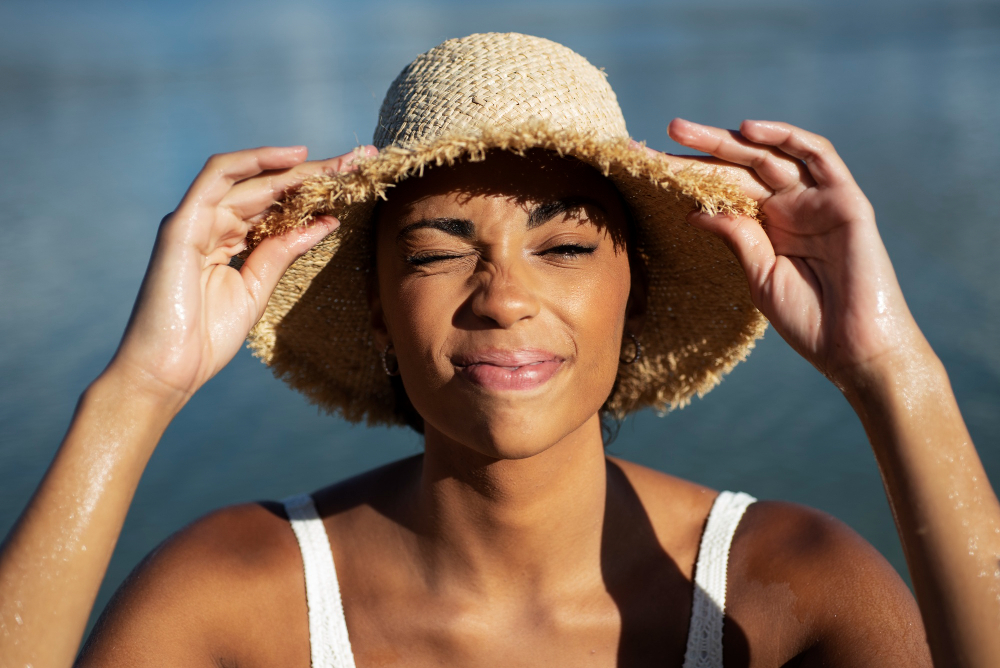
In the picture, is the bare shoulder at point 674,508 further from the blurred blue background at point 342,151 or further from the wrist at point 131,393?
the blurred blue background at point 342,151

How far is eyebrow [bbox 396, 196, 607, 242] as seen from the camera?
191 cm

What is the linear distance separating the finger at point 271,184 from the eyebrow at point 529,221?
0.19 m

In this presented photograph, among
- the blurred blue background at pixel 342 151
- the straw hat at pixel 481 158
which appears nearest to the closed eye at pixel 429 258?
the straw hat at pixel 481 158

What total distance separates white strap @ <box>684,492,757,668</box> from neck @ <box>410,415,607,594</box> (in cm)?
25

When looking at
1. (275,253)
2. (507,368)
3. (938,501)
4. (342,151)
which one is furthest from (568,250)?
(342,151)

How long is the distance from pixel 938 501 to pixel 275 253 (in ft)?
4.55

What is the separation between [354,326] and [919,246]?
5014 millimetres

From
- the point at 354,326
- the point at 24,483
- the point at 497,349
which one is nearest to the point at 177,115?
the point at 24,483

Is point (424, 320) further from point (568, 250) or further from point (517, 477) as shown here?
point (517, 477)

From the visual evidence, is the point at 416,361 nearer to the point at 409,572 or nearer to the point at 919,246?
the point at 409,572

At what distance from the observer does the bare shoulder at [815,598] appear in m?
1.92

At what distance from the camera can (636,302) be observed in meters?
2.40

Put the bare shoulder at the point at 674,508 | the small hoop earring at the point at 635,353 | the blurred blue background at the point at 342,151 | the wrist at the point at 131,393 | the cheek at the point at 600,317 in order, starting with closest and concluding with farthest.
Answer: the wrist at the point at 131,393
the cheek at the point at 600,317
the bare shoulder at the point at 674,508
the small hoop earring at the point at 635,353
the blurred blue background at the point at 342,151

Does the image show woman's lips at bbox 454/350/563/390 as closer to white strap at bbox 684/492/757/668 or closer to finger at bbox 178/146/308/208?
finger at bbox 178/146/308/208
